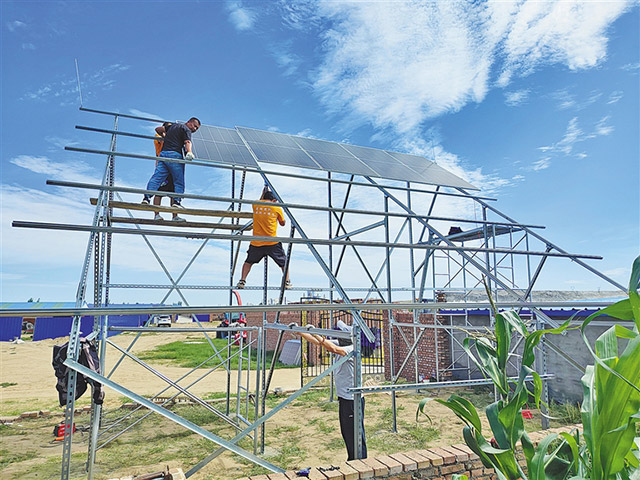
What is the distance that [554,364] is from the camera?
816 centimetres

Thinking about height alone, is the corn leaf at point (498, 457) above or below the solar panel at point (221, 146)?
below

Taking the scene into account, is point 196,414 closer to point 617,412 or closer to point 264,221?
point 264,221

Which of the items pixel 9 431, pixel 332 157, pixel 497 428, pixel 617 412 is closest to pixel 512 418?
pixel 497 428

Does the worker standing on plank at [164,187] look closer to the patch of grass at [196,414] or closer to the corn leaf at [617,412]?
the patch of grass at [196,414]

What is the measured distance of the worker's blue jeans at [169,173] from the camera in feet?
18.9

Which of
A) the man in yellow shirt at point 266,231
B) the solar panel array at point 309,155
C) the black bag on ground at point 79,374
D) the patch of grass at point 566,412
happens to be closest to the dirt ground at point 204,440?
the patch of grass at point 566,412

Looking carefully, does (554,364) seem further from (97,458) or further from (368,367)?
(97,458)

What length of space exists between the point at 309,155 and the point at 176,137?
2372mm

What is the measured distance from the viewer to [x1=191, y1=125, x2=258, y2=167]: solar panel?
20.5 feet

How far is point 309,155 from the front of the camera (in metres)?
7.41

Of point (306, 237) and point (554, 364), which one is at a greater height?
point (306, 237)

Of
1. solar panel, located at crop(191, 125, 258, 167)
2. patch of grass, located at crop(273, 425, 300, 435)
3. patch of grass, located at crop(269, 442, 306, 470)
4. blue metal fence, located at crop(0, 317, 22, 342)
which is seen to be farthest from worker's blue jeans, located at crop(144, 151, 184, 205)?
blue metal fence, located at crop(0, 317, 22, 342)

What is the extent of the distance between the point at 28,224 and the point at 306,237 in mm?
2572

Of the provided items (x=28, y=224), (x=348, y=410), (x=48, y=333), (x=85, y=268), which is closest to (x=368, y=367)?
(x=348, y=410)
